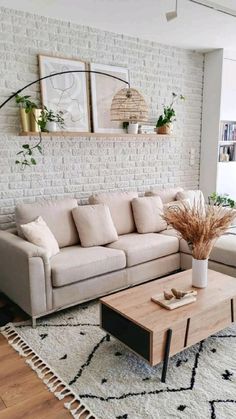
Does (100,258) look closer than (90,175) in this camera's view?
Yes

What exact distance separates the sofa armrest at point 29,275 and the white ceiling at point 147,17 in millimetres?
2037

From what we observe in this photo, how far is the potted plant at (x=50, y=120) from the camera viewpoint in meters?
3.09

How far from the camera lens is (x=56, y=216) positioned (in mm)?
3057

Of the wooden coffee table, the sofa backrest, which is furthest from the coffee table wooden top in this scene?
the sofa backrest

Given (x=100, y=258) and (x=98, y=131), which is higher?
(x=98, y=131)

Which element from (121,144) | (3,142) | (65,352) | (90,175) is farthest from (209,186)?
(65,352)

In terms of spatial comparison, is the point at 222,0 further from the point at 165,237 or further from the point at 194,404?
the point at 194,404

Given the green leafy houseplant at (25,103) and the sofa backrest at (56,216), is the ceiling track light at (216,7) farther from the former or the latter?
the sofa backrest at (56,216)

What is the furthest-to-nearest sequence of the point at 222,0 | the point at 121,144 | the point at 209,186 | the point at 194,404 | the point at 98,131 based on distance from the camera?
the point at 209,186 < the point at 121,144 < the point at 98,131 < the point at 222,0 < the point at 194,404

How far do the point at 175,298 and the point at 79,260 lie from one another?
913 millimetres

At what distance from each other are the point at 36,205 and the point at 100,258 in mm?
777

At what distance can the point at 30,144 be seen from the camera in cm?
321

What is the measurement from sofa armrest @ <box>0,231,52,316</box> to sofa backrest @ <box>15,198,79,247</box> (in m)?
0.30

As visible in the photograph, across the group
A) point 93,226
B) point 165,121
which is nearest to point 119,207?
point 93,226
